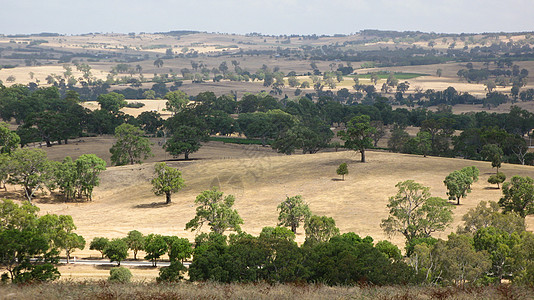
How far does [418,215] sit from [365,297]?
29.5 metres

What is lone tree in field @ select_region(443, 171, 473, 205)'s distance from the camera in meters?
85.9

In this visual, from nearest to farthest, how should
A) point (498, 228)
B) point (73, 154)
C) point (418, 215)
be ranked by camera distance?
point (498, 228)
point (418, 215)
point (73, 154)

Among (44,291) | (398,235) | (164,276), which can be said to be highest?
(44,291)

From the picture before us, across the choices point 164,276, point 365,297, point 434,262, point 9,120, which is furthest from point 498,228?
point 9,120

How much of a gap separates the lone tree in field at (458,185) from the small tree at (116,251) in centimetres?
5332

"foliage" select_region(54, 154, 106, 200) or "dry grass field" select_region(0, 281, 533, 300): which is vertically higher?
"dry grass field" select_region(0, 281, 533, 300)

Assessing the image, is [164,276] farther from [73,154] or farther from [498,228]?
[73,154]

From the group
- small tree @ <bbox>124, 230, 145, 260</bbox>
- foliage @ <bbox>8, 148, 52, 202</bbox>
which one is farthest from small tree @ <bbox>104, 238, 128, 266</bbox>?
foliage @ <bbox>8, 148, 52, 202</bbox>

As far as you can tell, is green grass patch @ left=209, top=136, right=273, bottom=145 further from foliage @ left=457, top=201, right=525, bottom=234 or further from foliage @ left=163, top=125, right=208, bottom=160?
foliage @ left=457, top=201, right=525, bottom=234

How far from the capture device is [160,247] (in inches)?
2274

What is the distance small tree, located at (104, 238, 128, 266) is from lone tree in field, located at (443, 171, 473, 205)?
53321 millimetres

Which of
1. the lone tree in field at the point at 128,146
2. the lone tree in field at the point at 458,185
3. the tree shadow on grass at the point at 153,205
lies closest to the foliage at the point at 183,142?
the lone tree in field at the point at 128,146

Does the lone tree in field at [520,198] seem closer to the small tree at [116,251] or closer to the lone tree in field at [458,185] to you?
the lone tree in field at [458,185]

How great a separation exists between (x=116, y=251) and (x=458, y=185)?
55481mm
